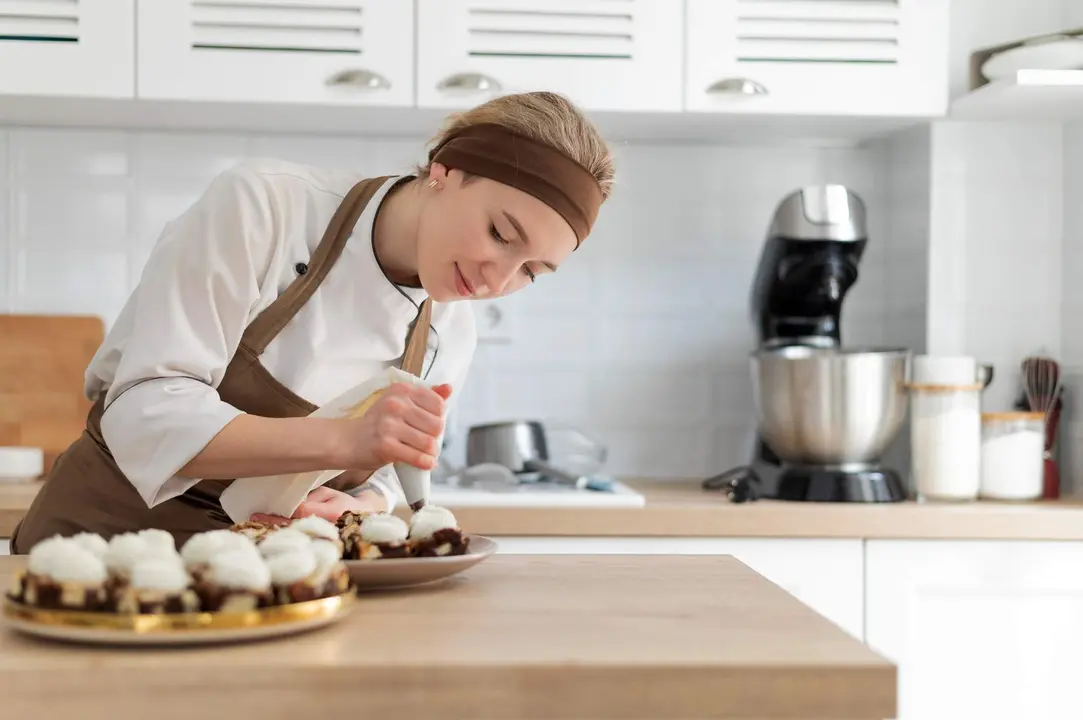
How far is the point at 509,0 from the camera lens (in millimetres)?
2238

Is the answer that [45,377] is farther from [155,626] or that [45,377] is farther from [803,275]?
[155,626]

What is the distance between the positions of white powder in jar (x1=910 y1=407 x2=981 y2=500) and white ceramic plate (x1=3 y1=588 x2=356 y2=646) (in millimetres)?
1660

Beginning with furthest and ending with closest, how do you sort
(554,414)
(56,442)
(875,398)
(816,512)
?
1. (554,414)
2. (56,442)
3. (875,398)
4. (816,512)

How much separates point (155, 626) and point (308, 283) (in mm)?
689

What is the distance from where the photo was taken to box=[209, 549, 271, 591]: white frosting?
75 cm

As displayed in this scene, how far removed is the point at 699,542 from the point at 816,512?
203 millimetres

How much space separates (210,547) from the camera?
0.78 metres

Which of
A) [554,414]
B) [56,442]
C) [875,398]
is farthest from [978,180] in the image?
[56,442]

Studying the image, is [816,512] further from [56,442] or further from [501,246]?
[56,442]

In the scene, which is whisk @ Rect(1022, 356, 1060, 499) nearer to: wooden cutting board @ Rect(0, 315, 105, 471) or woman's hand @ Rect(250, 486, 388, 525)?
woman's hand @ Rect(250, 486, 388, 525)

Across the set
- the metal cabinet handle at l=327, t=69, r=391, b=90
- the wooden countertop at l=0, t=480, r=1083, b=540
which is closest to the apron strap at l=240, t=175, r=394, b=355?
the wooden countertop at l=0, t=480, r=1083, b=540

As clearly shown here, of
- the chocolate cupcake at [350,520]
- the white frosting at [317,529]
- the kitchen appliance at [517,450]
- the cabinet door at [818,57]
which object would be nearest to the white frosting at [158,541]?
the white frosting at [317,529]

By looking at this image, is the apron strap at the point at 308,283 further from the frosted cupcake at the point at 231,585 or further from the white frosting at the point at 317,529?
the frosted cupcake at the point at 231,585

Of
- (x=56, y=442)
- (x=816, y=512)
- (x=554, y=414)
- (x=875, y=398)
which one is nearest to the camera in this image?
(x=816, y=512)
